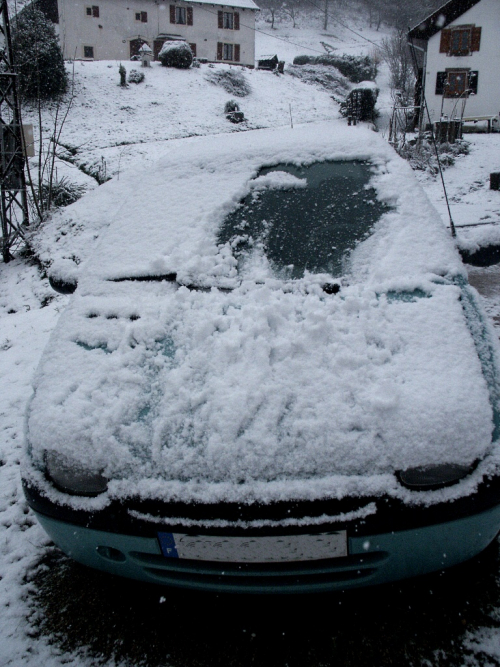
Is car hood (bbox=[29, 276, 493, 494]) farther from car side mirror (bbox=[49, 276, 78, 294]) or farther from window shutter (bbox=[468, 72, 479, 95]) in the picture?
window shutter (bbox=[468, 72, 479, 95])

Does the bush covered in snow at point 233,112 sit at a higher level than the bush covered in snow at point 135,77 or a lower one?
lower

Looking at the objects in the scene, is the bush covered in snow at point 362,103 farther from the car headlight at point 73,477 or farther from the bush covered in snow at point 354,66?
the car headlight at point 73,477

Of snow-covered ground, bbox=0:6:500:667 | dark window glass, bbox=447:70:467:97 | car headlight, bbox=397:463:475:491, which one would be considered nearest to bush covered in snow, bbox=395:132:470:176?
snow-covered ground, bbox=0:6:500:667

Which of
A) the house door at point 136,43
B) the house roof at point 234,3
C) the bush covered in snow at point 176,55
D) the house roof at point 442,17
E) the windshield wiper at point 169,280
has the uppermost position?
the house roof at point 234,3

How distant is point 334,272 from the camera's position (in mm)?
1865

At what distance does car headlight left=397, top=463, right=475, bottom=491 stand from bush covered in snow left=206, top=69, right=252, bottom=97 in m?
24.2

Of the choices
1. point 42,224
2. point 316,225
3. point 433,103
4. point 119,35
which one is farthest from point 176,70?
point 316,225

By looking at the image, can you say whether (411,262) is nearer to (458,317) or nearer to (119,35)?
(458,317)

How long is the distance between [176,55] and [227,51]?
12.5 metres

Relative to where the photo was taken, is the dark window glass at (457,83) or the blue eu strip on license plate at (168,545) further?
the dark window glass at (457,83)

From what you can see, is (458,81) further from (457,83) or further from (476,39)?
(476,39)

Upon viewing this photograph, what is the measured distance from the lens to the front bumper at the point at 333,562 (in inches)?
49.1

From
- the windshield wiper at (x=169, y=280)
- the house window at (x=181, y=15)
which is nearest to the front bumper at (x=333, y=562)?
the windshield wiper at (x=169, y=280)

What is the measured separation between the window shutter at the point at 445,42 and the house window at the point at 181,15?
18716 mm
